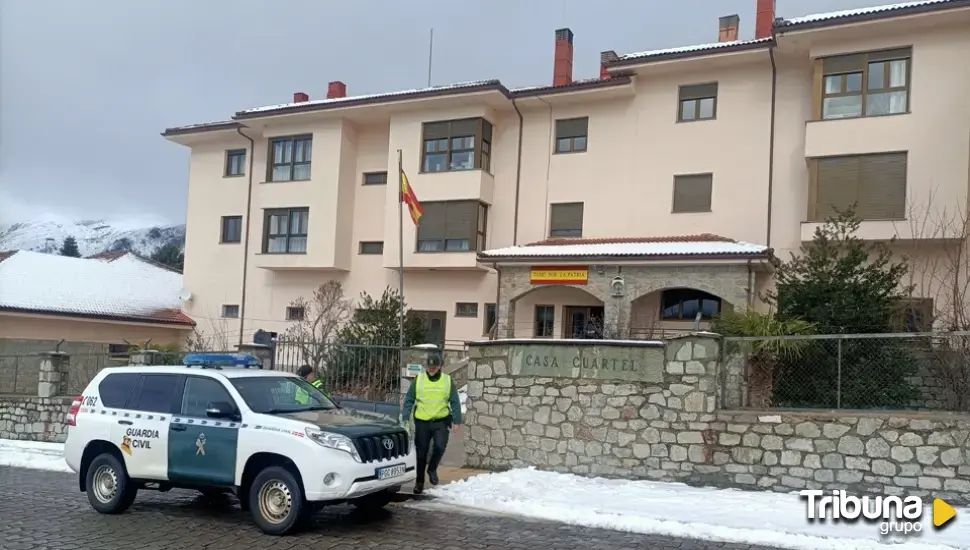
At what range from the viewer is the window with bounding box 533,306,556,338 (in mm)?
24625

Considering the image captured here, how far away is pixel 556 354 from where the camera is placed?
476 inches

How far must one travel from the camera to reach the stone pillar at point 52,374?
18.0 metres

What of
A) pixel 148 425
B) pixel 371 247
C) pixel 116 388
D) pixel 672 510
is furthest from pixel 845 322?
pixel 371 247

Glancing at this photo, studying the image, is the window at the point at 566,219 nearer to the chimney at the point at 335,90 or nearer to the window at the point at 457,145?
the window at the point at 457,145

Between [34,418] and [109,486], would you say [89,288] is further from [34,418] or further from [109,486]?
[109,486]

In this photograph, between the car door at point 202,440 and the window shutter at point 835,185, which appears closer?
the car door at point 202,440

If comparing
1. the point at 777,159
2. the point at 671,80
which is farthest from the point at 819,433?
the point at 671,80

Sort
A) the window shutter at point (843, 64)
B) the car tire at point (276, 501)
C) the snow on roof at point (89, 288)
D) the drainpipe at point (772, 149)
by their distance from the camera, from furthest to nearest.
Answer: the snow on roof at point (89, 288)
the drainpipe at point (772, 149)
the window shutter at point (843, 64)
the car tire at point (276, 501)

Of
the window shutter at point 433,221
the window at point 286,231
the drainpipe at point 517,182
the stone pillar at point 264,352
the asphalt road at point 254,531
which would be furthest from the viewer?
the window at point 286,231

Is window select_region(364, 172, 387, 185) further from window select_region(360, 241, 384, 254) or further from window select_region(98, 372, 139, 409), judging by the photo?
window select_region(98, 372, 139, 409)

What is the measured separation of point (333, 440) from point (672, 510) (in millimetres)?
4225

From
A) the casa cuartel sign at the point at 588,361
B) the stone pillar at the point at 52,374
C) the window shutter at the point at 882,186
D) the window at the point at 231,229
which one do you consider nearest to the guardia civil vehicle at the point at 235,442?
the casa cuartel sign at the point at 588,361

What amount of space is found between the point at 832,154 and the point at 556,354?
12.4 m

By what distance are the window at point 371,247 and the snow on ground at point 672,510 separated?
17.4 m
